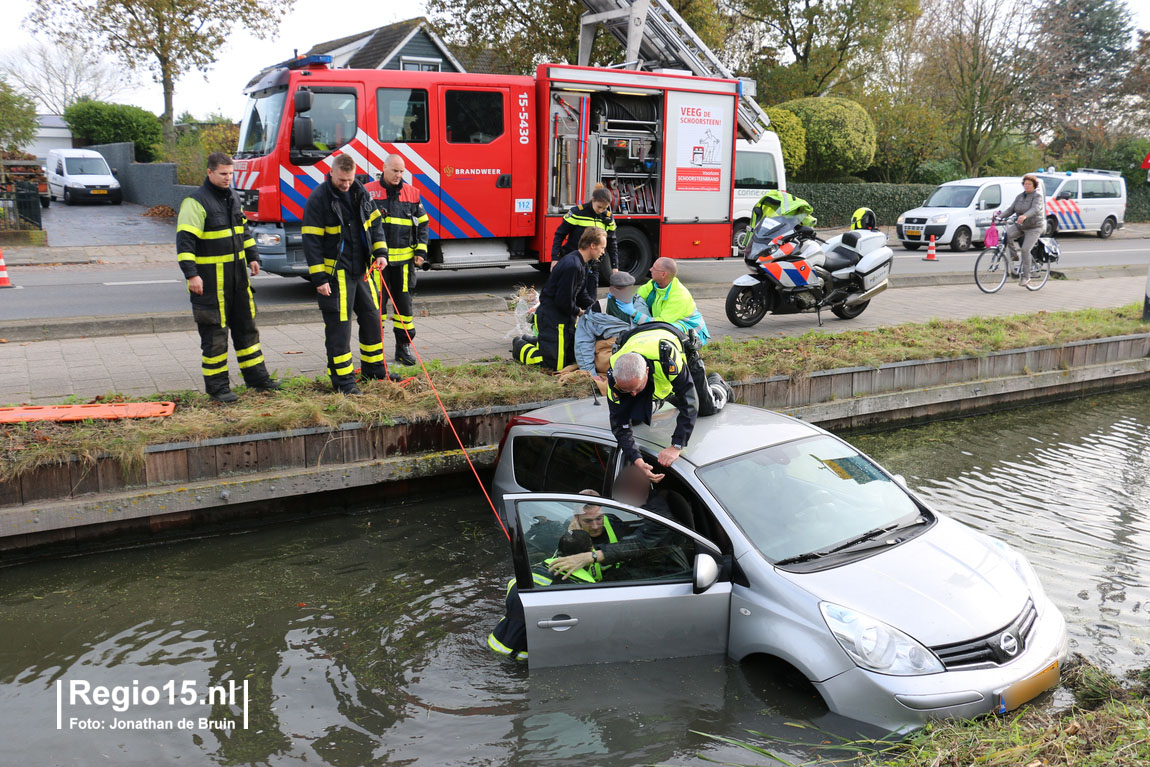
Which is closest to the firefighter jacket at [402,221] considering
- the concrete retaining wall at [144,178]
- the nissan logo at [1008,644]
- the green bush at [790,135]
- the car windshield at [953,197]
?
the nissan logo at [1008,644]

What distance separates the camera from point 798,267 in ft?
36.6

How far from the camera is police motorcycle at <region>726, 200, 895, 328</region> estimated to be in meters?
11.2

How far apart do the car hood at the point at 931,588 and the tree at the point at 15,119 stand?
76.1 feet

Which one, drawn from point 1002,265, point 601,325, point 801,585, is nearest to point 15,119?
point 601,325

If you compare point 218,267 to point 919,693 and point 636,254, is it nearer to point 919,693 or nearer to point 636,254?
point 919,693

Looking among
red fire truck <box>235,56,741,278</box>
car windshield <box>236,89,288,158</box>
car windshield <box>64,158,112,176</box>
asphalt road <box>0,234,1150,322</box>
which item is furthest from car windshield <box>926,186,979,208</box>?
car windshield <box>64,158,112,176</box>

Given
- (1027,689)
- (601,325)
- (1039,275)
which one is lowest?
(1027,689)

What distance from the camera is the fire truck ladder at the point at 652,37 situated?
15.7 metres

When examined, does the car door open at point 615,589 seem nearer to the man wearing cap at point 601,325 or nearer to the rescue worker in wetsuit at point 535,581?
the rescue worker in wetsuit at point 535,581

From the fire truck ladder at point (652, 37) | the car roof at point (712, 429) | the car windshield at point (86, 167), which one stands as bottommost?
the car roof at point (712, 429)

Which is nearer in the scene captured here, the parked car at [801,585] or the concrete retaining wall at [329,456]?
the parked car at [801,585]

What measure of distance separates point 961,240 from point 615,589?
72.3 ft

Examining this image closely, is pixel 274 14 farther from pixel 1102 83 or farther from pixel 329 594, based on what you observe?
pixel 1102 83

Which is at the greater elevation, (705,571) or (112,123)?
(112,123)
